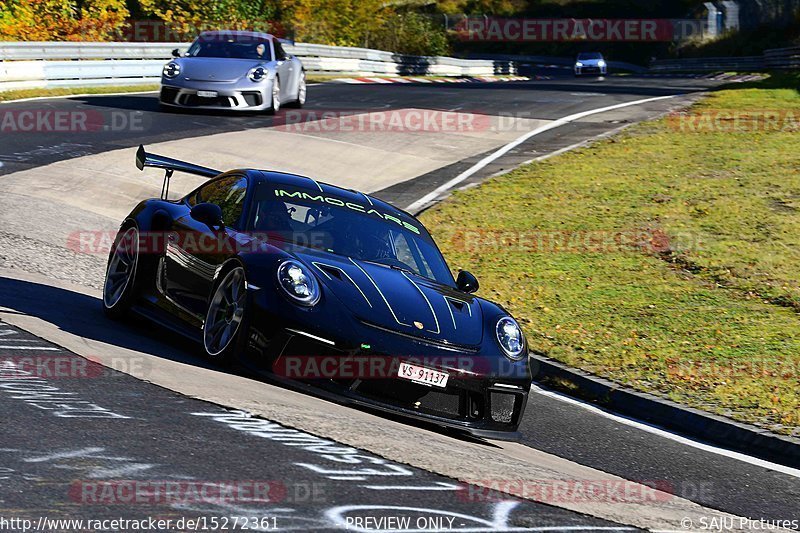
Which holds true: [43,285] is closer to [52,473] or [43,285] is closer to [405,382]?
[405,382]

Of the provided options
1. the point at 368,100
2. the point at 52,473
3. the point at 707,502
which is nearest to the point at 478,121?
the point at 368,100

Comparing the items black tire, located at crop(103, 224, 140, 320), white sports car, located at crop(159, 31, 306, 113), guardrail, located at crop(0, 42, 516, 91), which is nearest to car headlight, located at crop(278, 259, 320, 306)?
black tire, located at crop(103, 224, 140, 320)

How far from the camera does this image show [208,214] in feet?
26.4

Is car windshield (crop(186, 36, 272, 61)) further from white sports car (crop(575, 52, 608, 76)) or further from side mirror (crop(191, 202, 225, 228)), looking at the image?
white sports car (crop(575, 52, 608, 76))

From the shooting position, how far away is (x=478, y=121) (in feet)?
81.9

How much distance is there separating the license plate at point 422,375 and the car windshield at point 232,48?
53.8 ft

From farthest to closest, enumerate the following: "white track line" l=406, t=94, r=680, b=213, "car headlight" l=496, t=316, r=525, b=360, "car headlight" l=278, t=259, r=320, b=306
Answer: "white track line" l=406, t=94, r=680, b=213
"car headlight" l=496, t=316, r=525, b=360
"car headlight" l=278, t=259, r=320, b=306

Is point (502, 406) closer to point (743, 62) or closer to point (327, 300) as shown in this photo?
point (327, 300)

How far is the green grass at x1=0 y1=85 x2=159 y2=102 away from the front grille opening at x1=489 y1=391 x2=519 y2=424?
17705mm

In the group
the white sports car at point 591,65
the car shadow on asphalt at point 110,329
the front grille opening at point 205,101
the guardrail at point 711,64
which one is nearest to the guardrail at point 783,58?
the guardrail at point 711,64

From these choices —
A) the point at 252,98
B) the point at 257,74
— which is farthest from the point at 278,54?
the point at 252,98

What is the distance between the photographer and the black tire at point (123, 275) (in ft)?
29.5

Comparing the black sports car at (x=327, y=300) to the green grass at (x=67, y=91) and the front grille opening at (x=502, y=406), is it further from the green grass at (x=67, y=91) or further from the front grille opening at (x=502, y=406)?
the green grass at (x=67, y=91)

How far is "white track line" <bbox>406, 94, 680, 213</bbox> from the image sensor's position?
1686 cm
